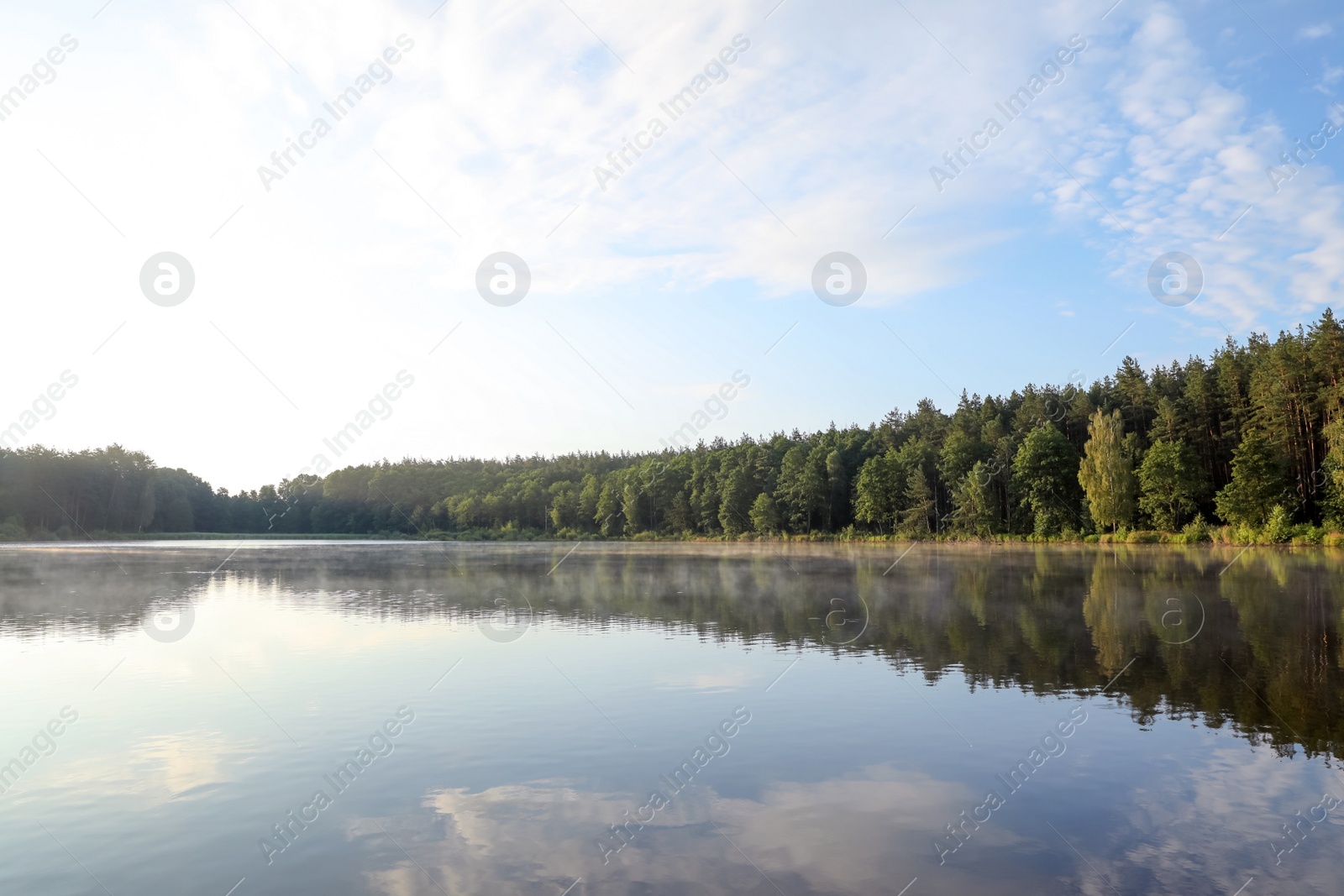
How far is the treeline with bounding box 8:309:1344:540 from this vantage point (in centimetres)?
7269

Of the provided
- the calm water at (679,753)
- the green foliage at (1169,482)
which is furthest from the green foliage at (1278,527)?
the calm water at (679,753)

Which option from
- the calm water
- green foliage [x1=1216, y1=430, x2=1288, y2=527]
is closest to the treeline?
green foliage [x1=1216, y1=430, x2=1288, y2=527]

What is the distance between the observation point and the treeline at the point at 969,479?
72688 millimetres

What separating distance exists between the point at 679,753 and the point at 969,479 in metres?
93.7

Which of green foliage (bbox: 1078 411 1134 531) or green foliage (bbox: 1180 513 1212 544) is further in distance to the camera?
green foliage (bbox: 1078 411 1134 531)

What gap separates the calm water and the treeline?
54.5 metres

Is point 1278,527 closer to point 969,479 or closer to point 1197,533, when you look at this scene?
point 1197,533

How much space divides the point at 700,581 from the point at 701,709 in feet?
98.4

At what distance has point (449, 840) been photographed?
9.30 metres

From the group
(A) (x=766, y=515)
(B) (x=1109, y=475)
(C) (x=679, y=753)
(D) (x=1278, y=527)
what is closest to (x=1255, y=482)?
(D) (x=1278, y=527)

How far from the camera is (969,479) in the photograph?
328ft

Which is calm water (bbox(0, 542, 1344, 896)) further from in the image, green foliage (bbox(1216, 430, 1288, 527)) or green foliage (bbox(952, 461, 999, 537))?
green foliage (bbox(952, 461, 999, 537))

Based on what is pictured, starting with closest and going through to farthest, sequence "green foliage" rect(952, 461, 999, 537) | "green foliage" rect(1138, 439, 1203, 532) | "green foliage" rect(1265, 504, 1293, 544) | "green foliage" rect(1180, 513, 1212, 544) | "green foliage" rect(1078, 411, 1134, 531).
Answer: "green foliage" rect(1265, 504, 1293, 544), "green foliage" rect(1180, 513, 1212, 544), "green foliage" rect(1138, 439, 1203, 532), "green foliage" rect(1078, 411, 1134, 531), "green foliage" rect(952, 461, 999, 537)

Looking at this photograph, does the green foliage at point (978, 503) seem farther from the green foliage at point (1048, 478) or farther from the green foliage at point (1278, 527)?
the green foliage at point (1278, 527)
